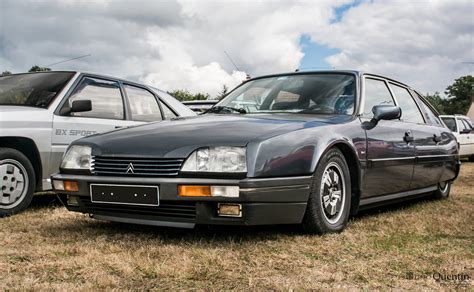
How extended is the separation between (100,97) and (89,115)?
0.30 m

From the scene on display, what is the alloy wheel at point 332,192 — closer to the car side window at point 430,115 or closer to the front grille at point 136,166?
the front grille at point 136,166

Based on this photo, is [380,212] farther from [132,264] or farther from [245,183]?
[132,264]

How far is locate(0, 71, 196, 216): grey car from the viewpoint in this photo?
5.04 meters

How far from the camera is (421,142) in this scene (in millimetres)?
5512

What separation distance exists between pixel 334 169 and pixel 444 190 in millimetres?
2991

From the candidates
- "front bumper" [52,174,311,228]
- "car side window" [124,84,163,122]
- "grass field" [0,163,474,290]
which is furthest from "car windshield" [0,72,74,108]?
"front bumper" [52,174,311,228]

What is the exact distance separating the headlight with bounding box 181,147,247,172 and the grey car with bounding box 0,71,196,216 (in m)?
2.25

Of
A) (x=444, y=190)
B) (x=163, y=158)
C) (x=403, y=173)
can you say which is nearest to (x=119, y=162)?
(x=163, y=158)

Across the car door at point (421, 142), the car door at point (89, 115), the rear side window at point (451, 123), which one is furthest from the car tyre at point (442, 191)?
the rear side window at point (451, 123)

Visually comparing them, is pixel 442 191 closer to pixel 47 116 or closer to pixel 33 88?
pixel 47 116

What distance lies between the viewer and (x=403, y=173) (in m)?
5.12

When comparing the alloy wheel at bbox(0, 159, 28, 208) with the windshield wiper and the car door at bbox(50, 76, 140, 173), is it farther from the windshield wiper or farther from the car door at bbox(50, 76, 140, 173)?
the windshield wiper

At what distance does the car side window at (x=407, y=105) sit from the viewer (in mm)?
5582

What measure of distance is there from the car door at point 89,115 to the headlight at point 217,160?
2.33 m
